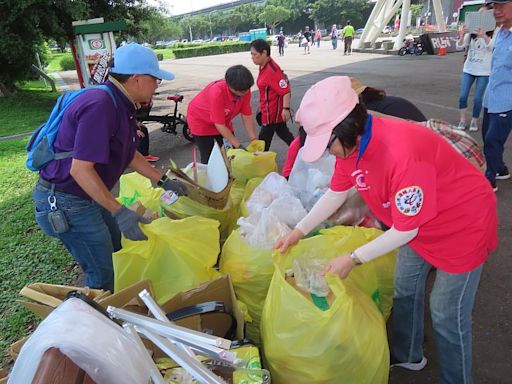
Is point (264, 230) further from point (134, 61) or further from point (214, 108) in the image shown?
point (214, 108)

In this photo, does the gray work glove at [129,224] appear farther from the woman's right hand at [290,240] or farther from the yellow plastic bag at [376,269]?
the yellow plastic bag at [376,269]

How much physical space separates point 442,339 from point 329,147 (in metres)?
0.92

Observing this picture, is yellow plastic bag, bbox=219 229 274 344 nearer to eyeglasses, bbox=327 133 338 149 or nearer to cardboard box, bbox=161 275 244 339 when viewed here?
cardboard box, bbox=161 275 244 339

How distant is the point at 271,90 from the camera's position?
4266 mm

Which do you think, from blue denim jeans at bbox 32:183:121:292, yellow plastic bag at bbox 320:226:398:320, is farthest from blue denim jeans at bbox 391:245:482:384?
blue denim jeans at bbox 32:183:121:292

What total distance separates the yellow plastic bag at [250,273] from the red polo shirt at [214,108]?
1567mm

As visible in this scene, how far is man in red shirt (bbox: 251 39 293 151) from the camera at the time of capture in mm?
4133

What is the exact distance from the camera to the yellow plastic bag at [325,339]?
1.47 metres

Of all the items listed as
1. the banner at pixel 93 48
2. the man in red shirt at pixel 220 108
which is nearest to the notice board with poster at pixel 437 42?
the banner at pixel 93 48

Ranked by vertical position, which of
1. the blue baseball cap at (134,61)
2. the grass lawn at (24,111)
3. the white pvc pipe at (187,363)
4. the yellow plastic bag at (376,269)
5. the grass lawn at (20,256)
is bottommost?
the grass lawn at (20,256)

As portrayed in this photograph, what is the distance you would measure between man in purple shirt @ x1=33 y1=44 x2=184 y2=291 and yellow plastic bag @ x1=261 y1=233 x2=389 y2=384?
744 mm

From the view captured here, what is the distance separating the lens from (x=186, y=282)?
78.0 inches

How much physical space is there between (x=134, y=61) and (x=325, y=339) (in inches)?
54.6

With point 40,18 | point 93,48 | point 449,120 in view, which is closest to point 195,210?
point 449,120
